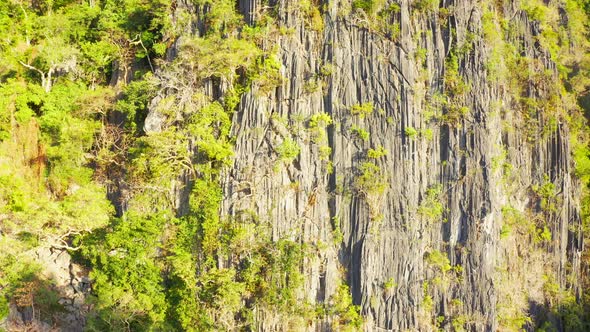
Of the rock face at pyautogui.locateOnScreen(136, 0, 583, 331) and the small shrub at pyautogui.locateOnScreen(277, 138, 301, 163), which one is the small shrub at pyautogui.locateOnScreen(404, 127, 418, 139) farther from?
the small shrub at pyautogui.locateOnScreen(277, 138, 301, 163)

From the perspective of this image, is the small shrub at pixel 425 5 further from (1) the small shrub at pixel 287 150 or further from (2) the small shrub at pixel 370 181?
(1) the small shrub at pixel 287 150

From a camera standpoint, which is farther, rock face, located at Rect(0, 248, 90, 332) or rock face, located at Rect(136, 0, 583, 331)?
rock face, located at Rect(136, 0, 583, 331)

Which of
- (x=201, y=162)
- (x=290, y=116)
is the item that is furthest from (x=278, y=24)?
(x=201, y=162)

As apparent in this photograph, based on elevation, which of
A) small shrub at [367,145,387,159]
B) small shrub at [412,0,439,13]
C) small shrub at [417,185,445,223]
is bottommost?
small shrub at [417,185,445,223]

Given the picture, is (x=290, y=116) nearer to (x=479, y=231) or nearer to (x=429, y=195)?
(x=429, y=195)

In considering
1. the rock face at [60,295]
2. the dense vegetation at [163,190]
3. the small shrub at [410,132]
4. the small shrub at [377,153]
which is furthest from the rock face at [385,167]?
the rock face at [60,295]

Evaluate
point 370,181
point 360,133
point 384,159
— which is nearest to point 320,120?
point 360,133

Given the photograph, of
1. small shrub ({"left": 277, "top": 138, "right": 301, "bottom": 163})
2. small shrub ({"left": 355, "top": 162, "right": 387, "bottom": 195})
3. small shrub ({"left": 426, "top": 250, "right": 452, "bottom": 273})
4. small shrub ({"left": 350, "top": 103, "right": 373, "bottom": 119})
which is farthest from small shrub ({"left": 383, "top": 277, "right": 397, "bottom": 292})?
small shrub ({"left": 350, "top": 103, "right": 373, "bottom": 119})
